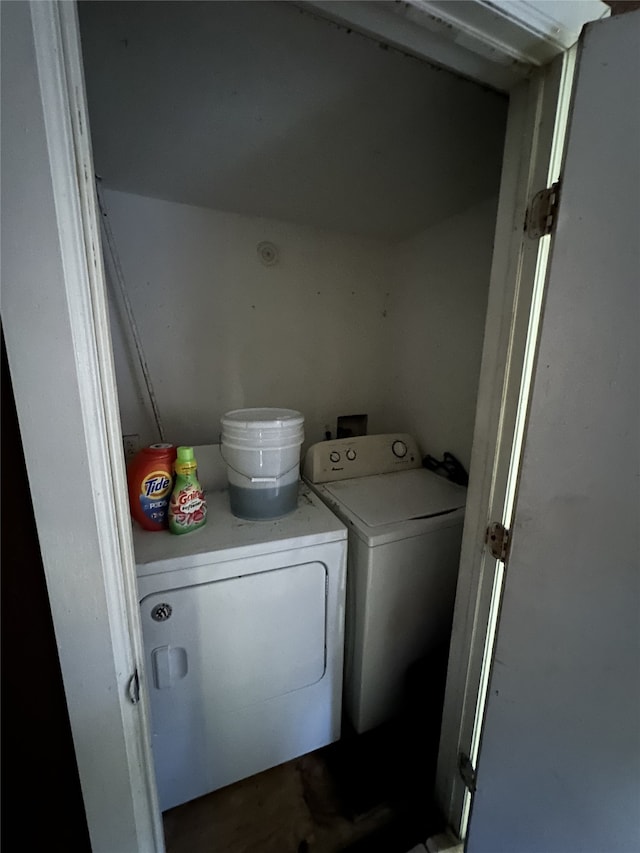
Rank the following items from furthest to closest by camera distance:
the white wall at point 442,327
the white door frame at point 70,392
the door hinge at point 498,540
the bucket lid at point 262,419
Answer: the white wall at point 442,327, the bucket lid at point 262,419, the door hinge at point 498,540, the white door frame at point 70,392

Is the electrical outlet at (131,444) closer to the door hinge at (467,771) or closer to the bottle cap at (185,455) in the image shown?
the bottle cap at (185,455)

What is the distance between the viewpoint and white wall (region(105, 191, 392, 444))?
1651 mm

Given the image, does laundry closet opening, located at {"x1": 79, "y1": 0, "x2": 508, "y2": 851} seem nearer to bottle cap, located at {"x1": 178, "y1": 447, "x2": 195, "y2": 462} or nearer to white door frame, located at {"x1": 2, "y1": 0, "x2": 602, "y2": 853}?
white door frame, located at {"x1": 2, "y1": 0, "x2": 602, "y2": 853}

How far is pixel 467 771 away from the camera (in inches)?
40.1

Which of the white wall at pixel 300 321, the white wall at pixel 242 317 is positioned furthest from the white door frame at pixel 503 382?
the white wall at pixel 242 317

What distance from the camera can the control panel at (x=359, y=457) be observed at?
172 cm

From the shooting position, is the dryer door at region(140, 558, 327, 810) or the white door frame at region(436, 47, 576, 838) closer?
the white door frame at region(436, 47, 576, 838)

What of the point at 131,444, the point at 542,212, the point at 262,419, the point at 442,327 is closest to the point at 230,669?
the point at 262,419

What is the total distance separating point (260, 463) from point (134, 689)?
2.43ft

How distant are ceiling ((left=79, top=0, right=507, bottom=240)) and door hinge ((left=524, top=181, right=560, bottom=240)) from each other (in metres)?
0.52

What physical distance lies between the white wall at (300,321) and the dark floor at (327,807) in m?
1.42

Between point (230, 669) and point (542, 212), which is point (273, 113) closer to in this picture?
point (542, 212)

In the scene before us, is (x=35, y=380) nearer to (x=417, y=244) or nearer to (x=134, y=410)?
(x=134, y=410)

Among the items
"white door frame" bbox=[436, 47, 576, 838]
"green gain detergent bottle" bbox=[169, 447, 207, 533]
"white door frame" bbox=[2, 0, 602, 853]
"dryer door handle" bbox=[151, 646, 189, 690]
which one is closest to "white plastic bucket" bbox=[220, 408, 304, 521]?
"green gain detergent bottle" bbox=[169, 447, 207, 533]
